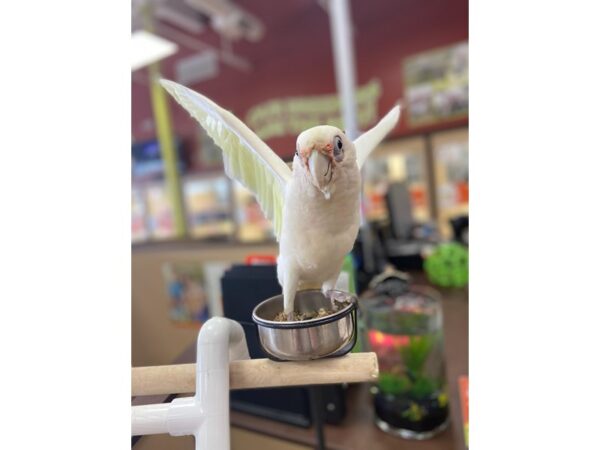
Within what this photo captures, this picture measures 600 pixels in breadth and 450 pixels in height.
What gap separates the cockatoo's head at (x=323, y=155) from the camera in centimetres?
38

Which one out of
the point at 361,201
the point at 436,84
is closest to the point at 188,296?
the point at 361,201

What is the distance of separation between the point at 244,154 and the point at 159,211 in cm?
412

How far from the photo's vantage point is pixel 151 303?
1046 mm

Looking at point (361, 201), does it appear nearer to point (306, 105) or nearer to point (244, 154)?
point (244, 154)

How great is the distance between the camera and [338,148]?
1.29ft

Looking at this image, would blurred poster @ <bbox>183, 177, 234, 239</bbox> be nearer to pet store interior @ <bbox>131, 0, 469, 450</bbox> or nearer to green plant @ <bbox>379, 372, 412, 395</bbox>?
pet store interior @ <bbox>131, 0, 469, 450</bbox>

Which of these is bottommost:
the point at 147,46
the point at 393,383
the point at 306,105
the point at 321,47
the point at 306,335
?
the point at 393,383

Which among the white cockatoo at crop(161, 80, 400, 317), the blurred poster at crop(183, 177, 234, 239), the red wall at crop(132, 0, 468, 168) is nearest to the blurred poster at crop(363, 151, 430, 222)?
the red wall at crop(132, 0, 468, 168)

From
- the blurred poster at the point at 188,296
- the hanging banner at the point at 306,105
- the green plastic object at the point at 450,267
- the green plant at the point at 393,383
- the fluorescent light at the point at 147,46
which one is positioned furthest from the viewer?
the hanging banner at the point at 306,105

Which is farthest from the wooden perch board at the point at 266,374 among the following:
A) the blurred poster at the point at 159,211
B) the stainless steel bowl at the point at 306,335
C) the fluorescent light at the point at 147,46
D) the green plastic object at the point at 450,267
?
the blurred poster at the point at 159,211

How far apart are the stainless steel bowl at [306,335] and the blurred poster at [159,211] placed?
13.2 feet

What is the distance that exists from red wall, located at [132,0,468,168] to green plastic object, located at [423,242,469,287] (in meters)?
1.96

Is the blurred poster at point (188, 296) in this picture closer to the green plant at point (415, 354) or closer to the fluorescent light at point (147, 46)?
the green plant at point (415, 354)
